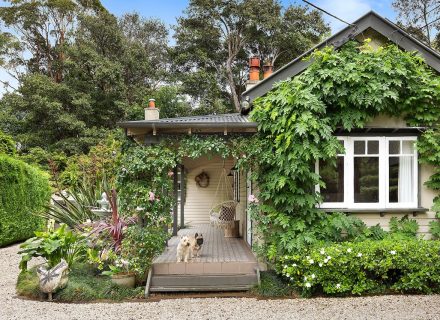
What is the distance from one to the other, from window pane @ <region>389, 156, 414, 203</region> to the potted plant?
493 cm

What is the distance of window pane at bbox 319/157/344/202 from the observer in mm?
7004

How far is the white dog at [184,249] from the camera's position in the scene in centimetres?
667

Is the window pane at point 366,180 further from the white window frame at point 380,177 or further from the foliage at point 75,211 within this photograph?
the foliage at point 75,211

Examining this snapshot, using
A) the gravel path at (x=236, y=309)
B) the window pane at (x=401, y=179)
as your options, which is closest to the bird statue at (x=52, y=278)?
the gravel path at (x=236, y=309)

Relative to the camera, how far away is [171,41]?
25.7 metres

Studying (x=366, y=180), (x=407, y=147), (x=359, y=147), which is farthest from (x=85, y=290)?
(x=407, y=147)

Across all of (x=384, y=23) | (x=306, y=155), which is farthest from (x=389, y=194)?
(x=384, y=23)

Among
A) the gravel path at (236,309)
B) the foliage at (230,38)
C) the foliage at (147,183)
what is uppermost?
the foliage at (230,38)

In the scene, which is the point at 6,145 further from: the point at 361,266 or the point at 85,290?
the point at 361,266

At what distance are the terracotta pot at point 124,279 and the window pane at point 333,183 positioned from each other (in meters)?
3.73

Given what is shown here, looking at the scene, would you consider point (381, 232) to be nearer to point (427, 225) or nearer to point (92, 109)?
point (427, 225)

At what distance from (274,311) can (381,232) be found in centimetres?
265

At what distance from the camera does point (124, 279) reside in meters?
6.30

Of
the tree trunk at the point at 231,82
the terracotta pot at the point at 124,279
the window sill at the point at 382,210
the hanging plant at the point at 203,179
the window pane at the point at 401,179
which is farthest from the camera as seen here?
the tree trunk at the point at 231,82
